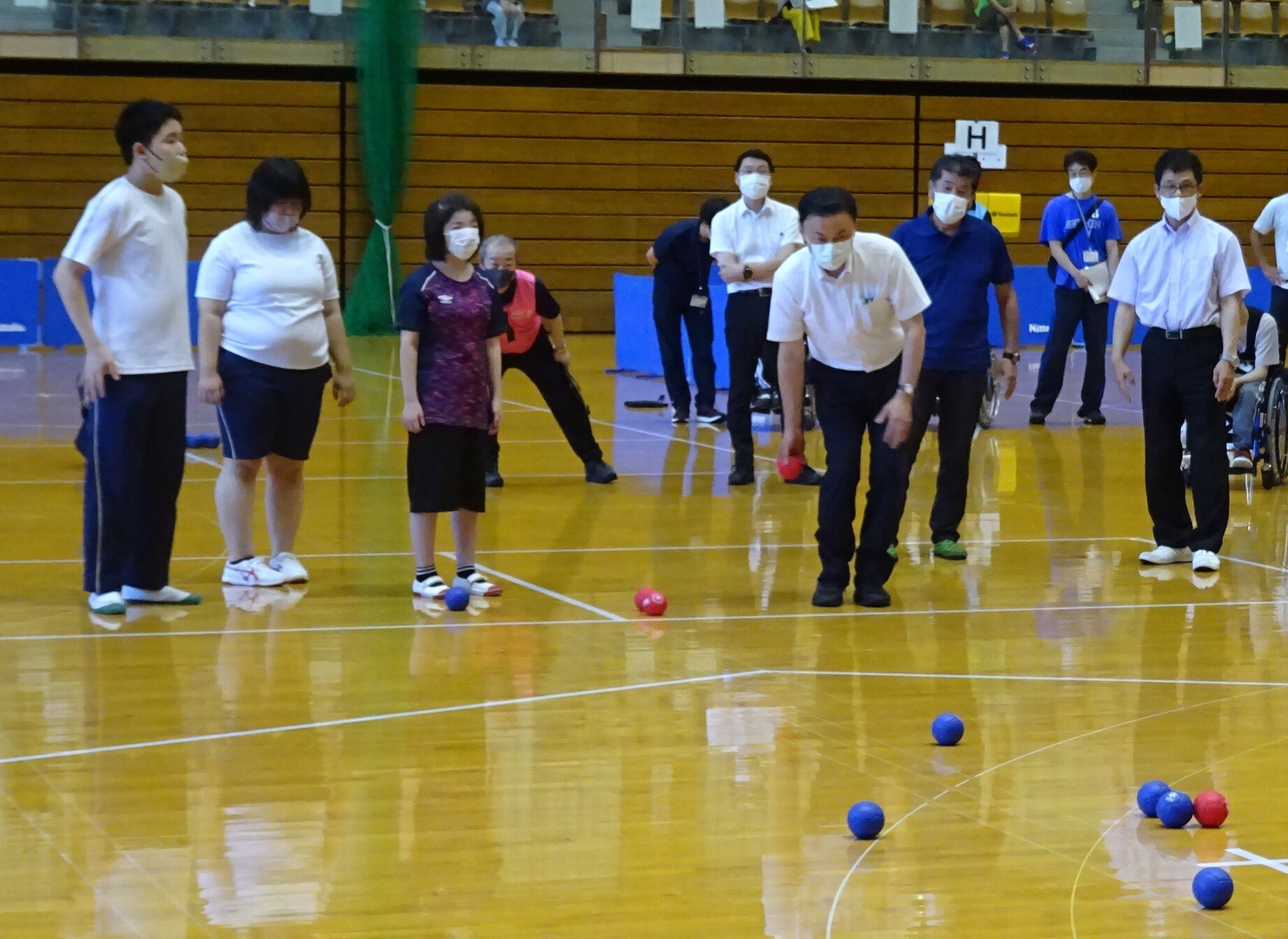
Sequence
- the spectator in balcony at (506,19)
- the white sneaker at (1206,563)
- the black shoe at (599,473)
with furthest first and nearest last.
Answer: the spectator in balcony at (506,19) → the black shoe at (599,473) → the white sneaker at (1206,563)

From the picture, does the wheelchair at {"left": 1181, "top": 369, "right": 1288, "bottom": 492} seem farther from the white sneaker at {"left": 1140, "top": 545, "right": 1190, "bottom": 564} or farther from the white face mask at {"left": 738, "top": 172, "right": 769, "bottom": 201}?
the white face mask at {"left": 738, "top": 172, "right": 769, "bottom": 201}

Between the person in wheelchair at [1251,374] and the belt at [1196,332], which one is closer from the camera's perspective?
the belt at [1196,332]

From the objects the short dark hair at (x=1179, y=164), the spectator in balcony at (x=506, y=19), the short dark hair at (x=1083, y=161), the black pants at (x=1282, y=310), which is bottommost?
the black pants at (x=1282, y=310)

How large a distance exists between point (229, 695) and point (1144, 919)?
3009 millimetres

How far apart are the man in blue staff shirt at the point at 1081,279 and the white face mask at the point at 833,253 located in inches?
284

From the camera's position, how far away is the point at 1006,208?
19562mm

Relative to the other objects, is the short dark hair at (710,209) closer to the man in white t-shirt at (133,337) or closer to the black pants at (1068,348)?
the black pants at (1068,348)

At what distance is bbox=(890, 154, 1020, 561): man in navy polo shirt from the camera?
8.12 meters

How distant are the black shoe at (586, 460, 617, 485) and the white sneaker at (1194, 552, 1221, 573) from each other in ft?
12.1

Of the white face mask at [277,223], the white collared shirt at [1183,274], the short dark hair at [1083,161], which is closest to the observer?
the white face mask at [277,223]

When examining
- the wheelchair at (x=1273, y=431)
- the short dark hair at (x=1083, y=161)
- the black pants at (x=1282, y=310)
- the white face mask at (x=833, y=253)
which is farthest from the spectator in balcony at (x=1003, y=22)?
the white face mask at (x=833, y=253)

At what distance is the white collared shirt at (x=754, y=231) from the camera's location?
11.2 meters

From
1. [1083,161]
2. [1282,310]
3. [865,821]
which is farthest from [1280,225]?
[865,821]

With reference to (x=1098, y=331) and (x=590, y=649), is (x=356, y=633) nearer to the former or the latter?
(x=590, y=649)
